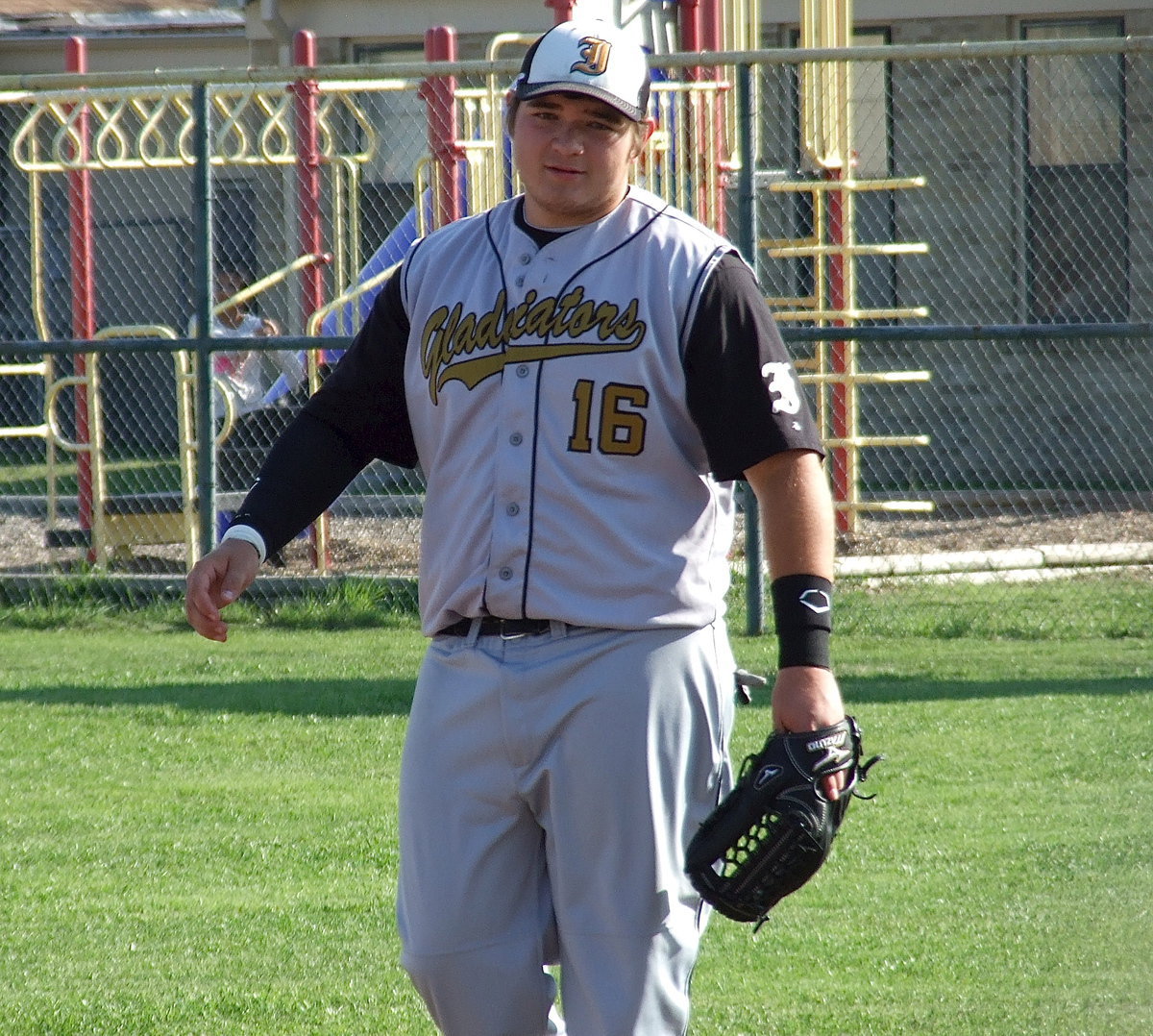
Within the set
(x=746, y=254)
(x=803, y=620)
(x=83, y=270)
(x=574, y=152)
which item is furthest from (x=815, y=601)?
(x=83, y=270)

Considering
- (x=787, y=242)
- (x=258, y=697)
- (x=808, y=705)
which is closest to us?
(x=808, y=705)

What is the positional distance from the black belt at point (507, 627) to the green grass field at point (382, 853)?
144cm

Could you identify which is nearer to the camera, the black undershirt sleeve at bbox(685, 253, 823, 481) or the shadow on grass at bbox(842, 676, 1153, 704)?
the black undershirt sleeve at bbox(685, 253, 823, 481)

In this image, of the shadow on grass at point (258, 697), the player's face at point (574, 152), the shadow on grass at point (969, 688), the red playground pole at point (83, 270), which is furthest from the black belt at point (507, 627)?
the red playground pole at point (83, 270)

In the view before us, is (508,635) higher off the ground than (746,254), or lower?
lower

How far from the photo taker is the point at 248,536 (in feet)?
10.7

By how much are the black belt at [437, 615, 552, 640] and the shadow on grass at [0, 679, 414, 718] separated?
14.5 ft

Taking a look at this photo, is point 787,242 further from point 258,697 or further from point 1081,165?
point 258,697

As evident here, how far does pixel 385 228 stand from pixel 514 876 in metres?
13.9

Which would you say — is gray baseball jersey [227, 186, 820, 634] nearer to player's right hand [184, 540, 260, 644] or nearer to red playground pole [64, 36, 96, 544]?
player's right hand [184, 540, 260, 644]

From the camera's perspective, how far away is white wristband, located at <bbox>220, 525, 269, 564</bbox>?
3.25 m

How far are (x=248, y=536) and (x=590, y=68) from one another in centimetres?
107

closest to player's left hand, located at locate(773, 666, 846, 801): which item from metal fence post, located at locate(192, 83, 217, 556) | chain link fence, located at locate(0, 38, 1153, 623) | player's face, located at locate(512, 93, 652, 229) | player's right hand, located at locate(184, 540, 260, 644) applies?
player's face, located at locate(512, 93, 652, 229)

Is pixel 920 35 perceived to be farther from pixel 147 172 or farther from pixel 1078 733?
pixel 1078 733
